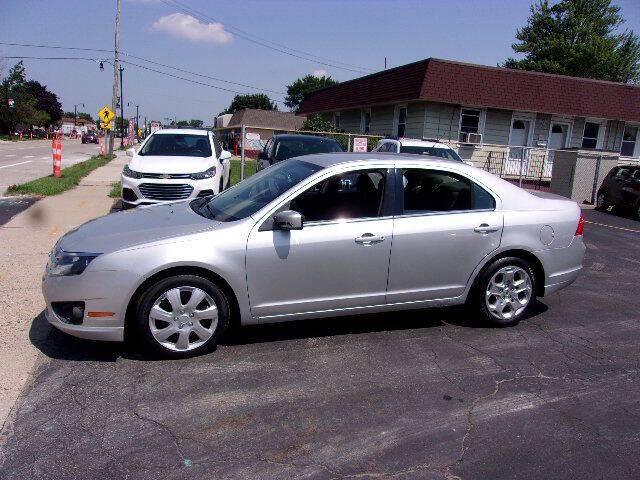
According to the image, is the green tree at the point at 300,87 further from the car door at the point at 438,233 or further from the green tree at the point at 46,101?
the car door at the point at 438,233

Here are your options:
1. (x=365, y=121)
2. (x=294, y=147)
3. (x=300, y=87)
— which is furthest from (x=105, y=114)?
(x=300, y=87)

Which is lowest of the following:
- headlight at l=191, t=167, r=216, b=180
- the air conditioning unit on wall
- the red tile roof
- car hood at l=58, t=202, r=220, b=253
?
car hood at l=58, t=202, r=220, b=253

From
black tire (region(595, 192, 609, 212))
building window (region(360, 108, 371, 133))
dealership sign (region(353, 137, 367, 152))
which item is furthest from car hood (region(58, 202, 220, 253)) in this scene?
building window (region(360, 108, 371, 133))

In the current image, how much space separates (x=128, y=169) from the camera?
30.1 ft

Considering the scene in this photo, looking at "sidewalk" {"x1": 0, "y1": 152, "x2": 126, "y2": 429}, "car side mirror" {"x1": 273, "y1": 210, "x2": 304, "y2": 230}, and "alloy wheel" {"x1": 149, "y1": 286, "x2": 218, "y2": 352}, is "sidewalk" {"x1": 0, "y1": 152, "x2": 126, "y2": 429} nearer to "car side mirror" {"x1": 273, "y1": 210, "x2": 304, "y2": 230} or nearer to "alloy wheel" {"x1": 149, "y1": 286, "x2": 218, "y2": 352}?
"alloy wheel" {"x1": 149, "y1": 286, "x2": 218, "y2": 352}

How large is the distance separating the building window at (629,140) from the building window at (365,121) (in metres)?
11.1

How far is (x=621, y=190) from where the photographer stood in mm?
14703

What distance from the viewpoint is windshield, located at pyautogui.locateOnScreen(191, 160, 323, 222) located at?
4480 mm

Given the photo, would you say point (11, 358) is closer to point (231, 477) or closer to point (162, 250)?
point (162, 250)

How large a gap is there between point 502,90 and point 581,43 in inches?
897

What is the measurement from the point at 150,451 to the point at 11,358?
1.75 meters

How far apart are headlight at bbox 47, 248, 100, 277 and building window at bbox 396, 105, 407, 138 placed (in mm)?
18954

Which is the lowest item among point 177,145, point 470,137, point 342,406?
point 342,406

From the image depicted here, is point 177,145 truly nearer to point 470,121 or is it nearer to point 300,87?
point 470,121
